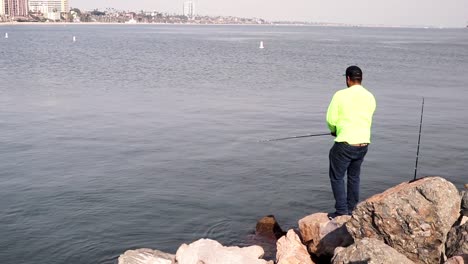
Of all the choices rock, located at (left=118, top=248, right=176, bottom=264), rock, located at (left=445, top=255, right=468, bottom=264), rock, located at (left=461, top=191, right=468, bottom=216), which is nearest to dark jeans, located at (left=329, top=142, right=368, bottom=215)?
rock, located at (left=461, top=191, right=468, bottom=216)

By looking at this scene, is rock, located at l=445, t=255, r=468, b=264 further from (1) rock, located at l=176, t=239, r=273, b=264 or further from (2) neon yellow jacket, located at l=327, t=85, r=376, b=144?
(1) rock, located at l=176, t=239, r=273, b=264

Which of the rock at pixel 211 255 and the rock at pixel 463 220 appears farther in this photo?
the rock at pixel 211 255

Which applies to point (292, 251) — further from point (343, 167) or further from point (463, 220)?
point (463, 220)

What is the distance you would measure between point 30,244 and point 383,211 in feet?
21.4

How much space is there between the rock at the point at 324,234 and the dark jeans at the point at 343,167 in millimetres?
394

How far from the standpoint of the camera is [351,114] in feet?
27.1

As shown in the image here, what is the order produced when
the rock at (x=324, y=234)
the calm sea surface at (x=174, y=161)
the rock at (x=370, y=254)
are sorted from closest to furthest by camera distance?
the rock at (x=370, y=254) → the rock at (x=324, y=234) → the calm sea surface at (x=174, y=161)

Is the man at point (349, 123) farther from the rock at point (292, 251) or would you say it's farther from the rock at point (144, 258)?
the rock at point (144, 258)

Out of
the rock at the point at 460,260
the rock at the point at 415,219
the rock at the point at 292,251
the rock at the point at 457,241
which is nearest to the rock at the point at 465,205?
the rock at the point at 415,219

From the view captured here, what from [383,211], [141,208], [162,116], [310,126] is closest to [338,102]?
[383,211]

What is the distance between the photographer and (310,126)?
20.7m

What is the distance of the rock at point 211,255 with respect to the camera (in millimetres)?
7723

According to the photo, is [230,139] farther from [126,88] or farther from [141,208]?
[126,88]

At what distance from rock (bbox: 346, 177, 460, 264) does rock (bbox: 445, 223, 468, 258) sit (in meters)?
0.07
